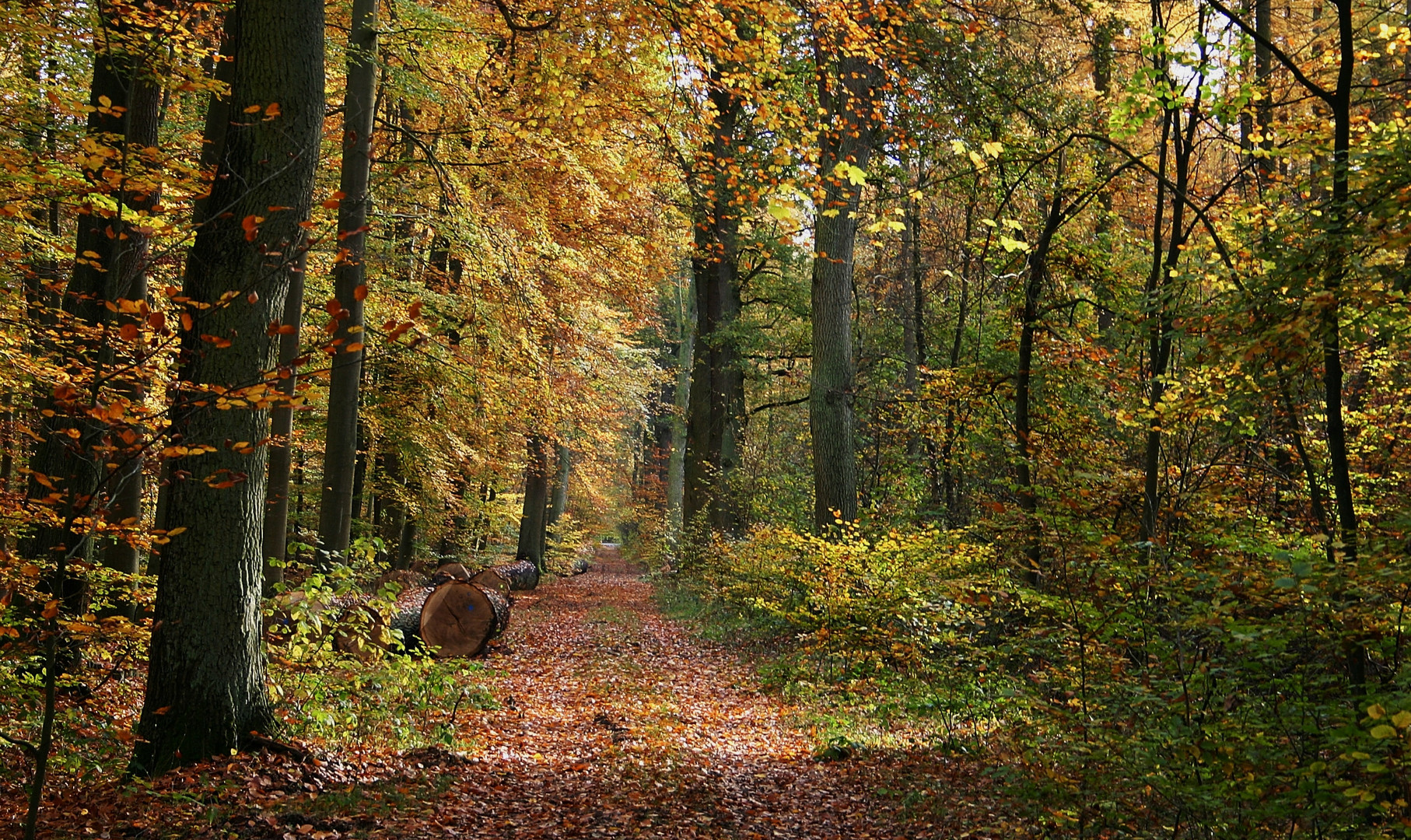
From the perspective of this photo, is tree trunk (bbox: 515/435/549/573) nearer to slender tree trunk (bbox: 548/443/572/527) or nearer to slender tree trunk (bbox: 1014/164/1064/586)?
slender tree trunk (bbox: 548/443/572/527)

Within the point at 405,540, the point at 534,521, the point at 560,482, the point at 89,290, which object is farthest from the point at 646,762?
the point at 560,482

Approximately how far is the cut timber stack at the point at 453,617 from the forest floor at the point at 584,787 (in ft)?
4.17

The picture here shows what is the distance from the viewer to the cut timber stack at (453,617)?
10961mm

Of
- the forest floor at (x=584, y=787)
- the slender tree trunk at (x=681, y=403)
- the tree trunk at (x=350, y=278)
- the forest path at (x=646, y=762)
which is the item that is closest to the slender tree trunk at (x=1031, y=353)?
the forest floor at (x=584, y=787)

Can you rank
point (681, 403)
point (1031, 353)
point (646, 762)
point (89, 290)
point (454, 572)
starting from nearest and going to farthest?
1. point (646, 762)
2. point (89, 290)
3. point (1031, 353)
4. point (454, 572)
5. point (681, 403)

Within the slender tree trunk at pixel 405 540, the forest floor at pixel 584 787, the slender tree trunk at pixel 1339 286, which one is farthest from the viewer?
the slender tree trunk at pixel 405 540

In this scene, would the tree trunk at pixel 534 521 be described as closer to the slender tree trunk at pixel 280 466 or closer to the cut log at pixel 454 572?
the cut log at pixel 454 572

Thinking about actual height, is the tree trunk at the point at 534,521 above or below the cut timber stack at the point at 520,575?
above

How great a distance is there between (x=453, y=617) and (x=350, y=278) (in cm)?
436

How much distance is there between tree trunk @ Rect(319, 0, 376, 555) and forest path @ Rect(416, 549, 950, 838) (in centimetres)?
272

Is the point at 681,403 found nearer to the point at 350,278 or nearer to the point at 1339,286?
the point at 350,278

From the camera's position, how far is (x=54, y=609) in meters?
3.39

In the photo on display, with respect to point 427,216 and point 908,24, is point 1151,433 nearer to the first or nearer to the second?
point 908,24

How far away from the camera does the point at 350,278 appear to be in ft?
32.5
